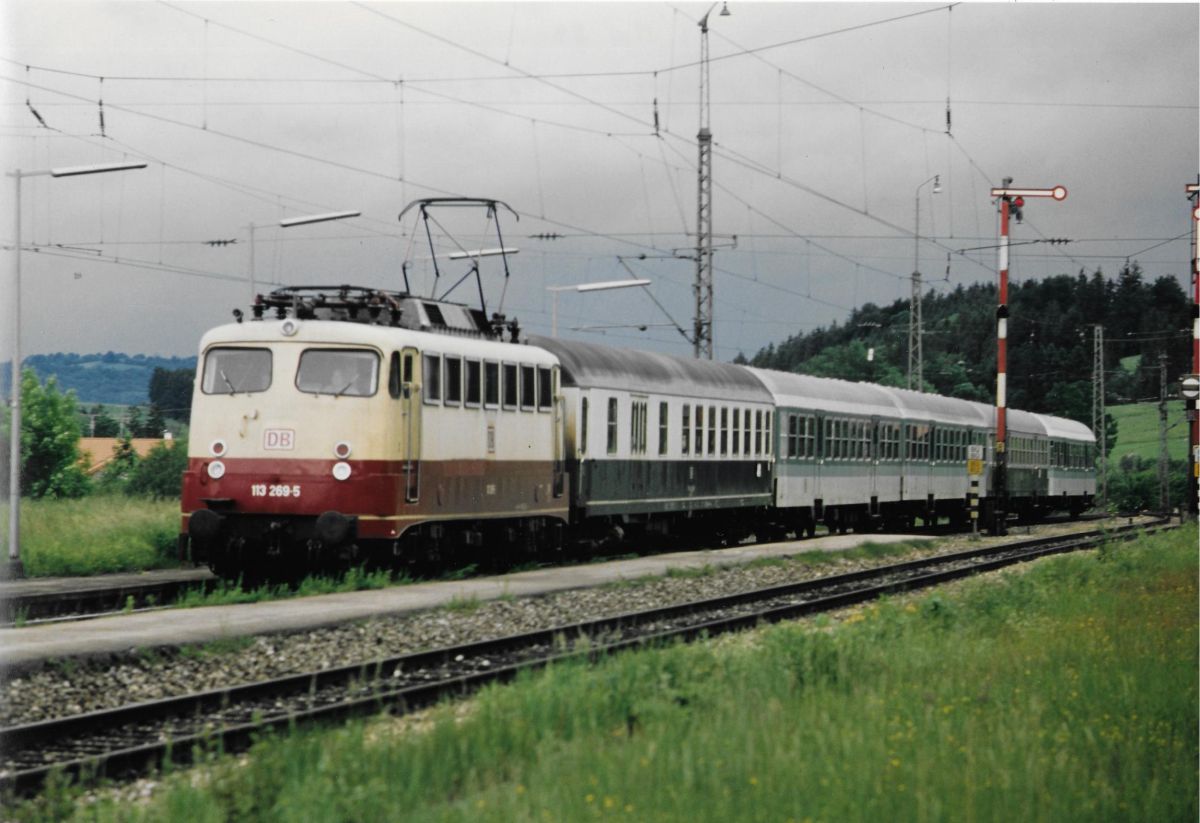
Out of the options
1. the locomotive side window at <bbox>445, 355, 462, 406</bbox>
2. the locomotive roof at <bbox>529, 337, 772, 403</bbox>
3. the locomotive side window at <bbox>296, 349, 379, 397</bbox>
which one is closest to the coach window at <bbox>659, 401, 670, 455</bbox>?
the locomotive roof at <bbox>529, 337, 772, 403</bbox>

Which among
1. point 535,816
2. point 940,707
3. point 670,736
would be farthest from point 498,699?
point 535,816

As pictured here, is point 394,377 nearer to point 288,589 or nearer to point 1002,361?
point 288,589

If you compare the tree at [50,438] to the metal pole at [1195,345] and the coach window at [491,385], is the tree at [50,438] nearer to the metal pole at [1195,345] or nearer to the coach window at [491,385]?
the metal pole at [1195,345]

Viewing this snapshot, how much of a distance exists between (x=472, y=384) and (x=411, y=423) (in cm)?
203

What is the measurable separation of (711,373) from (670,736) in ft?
79.2

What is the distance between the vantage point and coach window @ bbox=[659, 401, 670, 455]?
29547 mm

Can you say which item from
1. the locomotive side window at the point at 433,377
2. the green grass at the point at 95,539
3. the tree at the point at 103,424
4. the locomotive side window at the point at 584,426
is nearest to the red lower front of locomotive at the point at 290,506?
the locomotive side window at the point at 433,377

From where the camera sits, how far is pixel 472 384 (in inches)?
869

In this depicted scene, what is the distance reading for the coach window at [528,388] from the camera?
23703 mm

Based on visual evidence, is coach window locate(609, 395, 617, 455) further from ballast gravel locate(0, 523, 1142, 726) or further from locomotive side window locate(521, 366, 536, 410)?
ballast gravel locate(0, 523, 1142, 726)

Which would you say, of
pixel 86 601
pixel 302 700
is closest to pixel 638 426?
pixel 86 601

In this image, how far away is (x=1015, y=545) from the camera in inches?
1396

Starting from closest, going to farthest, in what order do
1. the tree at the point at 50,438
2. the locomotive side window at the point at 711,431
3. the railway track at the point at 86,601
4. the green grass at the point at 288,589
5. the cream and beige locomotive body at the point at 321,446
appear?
1. the railway track at the point at 86,601
2. the green grass at the point at 288,589
3. the cream and beige locomotive body at the point at 321,446
4. the locomotive side window at the point at 711,431
5. the tree at the point at 50,438

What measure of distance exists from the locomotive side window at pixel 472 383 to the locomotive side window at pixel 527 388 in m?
1.56
